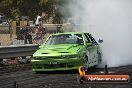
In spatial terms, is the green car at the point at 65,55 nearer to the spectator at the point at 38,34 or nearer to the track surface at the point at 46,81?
the track surface at the point at 46,81

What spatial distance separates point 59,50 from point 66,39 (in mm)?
1198

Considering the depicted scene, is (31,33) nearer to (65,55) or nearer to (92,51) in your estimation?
(92,51)

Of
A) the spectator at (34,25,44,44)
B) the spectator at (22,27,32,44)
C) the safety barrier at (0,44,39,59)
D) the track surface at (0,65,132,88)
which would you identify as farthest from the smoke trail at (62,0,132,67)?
the track surface at (0,65,132,88)

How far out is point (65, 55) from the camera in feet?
47.2

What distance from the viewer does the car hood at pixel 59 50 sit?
14484 mm

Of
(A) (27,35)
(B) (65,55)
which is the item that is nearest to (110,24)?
(A) (27,35)

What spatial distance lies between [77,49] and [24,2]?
25114 millimetres

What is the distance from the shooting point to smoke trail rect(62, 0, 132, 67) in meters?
19.6

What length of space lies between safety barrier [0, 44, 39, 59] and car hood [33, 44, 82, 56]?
3.98 m

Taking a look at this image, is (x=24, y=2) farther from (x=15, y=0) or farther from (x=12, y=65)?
(x=12, y=65)

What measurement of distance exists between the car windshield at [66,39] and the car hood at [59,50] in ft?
1.37

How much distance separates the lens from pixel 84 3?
82.9ft

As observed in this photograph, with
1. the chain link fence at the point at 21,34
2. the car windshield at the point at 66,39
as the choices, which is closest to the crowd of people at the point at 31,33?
the chain link fence at the point at 21,34

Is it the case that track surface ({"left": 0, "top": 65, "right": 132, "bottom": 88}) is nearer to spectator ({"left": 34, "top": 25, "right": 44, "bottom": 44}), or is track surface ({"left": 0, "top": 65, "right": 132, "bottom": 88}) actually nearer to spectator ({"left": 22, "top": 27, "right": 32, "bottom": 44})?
spectator ({"left": 22, "top": 27, "right": 32, "bottom": 44})
